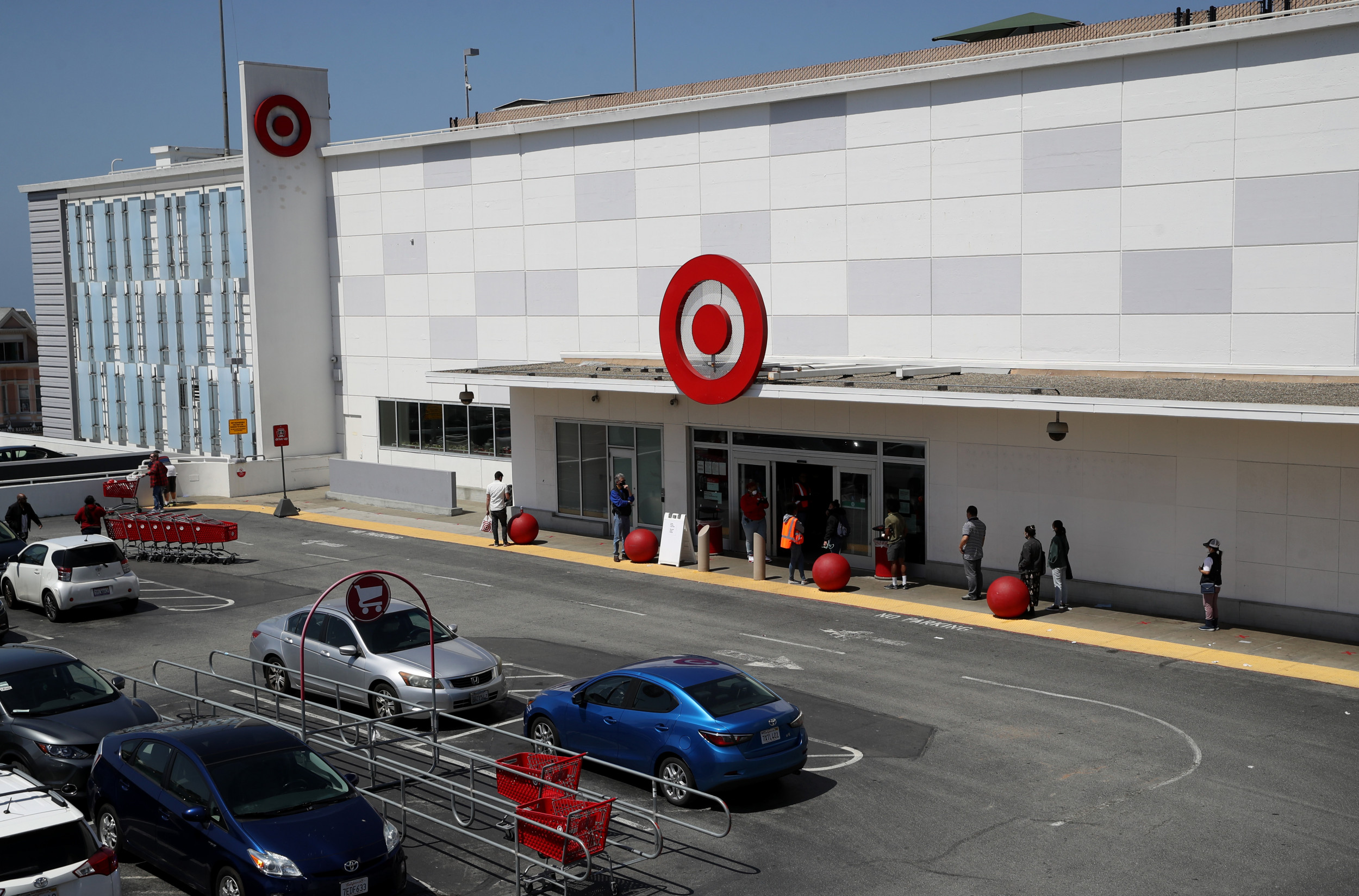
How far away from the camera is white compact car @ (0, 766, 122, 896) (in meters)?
9.89

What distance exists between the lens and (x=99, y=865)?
10.3 meters

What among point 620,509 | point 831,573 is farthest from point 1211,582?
point 620,509

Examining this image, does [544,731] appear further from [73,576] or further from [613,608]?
[73,576]

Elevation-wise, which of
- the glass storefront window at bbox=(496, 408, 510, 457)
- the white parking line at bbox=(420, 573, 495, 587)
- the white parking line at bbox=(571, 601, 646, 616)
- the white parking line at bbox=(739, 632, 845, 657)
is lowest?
the white parking line at bbox=(739, 632, 845, 657)

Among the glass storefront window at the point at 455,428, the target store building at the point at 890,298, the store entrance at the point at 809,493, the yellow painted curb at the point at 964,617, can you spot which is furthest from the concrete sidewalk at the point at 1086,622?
the glass storefront window at the point at 455,428

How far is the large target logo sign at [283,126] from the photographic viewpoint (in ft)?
137

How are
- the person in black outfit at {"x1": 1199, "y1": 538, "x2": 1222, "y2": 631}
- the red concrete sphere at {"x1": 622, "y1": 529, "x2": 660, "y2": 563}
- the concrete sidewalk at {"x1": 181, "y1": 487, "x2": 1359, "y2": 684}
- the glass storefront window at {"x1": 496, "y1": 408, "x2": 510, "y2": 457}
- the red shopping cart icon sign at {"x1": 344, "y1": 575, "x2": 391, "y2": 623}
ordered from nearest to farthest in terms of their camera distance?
1. the red shopping cart icon sign at {"x1": 344, "y1": 575, "x2": 391, "y2": 623}
2. the concrete sidewalk at {"x1": 181, "y1": 487, "x2": 1359, "y2": 684}
3. the person in black outfit at {"x1": 1199, "y1": 538, "x2": 1222, "y2": 631}
4. the red concrete sphere at {"x1": 622, "y1": 529, "x2": 660, "y2": 563}
5. the glass storefront window at {"x1": 496, "y1": 408, "x2": 510, "y2": 457}

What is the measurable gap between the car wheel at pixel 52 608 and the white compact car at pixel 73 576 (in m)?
0.01

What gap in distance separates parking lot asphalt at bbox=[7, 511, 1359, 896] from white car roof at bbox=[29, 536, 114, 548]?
1.59 metres

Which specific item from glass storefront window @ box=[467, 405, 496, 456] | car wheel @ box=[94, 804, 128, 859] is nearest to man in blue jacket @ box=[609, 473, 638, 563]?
glass storefront window @ box=[467, 405, 496, 456]

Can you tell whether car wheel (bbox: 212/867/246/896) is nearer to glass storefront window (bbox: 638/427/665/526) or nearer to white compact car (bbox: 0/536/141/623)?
white compact car (bbox: 0/536/141/623)

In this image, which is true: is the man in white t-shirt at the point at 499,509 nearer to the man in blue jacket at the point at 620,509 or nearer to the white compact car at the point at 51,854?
the man in blue jacket at the point at 620,509

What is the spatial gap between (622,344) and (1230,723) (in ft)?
67.8

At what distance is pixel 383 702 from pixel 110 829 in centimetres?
479
